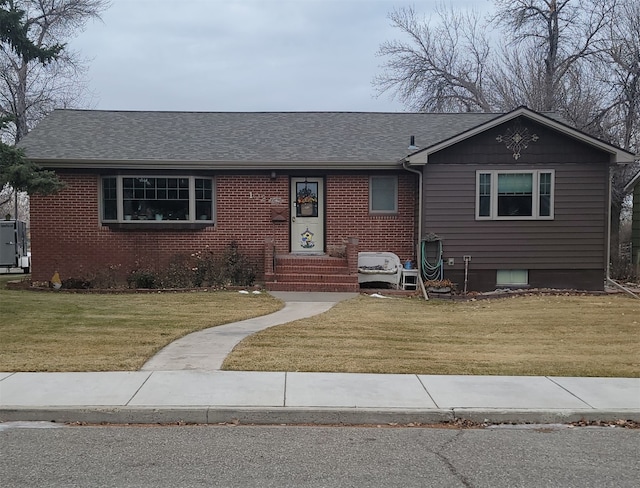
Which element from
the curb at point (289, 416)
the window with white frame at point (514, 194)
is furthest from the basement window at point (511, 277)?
the curb at point (289, 416)

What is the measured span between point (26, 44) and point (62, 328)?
19.0 feet

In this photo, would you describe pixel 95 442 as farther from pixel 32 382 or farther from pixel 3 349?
pixel 3 349

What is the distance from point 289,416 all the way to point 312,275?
863 centimetres

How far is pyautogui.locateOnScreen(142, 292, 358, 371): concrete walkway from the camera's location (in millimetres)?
7312

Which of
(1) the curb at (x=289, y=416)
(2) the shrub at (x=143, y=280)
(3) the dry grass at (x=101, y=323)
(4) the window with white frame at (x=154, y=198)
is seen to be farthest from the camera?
(4) the window with white frame at (x=154, y=198)

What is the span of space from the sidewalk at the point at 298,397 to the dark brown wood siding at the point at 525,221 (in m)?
8.12

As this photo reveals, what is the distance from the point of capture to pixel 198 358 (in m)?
7.62

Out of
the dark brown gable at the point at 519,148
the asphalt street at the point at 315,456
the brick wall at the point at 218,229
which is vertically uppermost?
the dark brown gable at the point at 519,148

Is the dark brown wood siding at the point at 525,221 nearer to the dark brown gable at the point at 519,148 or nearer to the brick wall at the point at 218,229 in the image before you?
the dark brown gable at the point at 519,148

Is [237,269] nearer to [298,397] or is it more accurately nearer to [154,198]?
[154,198]

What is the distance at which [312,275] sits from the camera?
1420cm

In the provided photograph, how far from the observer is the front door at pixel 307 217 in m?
16.2

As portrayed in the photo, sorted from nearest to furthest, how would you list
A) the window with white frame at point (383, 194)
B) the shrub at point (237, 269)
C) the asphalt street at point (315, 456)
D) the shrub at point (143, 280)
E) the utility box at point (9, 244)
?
the asphalt street at point (315, 456), the shrub at point (143, 280), the shrub at point (237, 269), the window with white frame at point (383, 194), the utility box at point (9, 244)

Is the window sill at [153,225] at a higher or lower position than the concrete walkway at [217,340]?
higher
